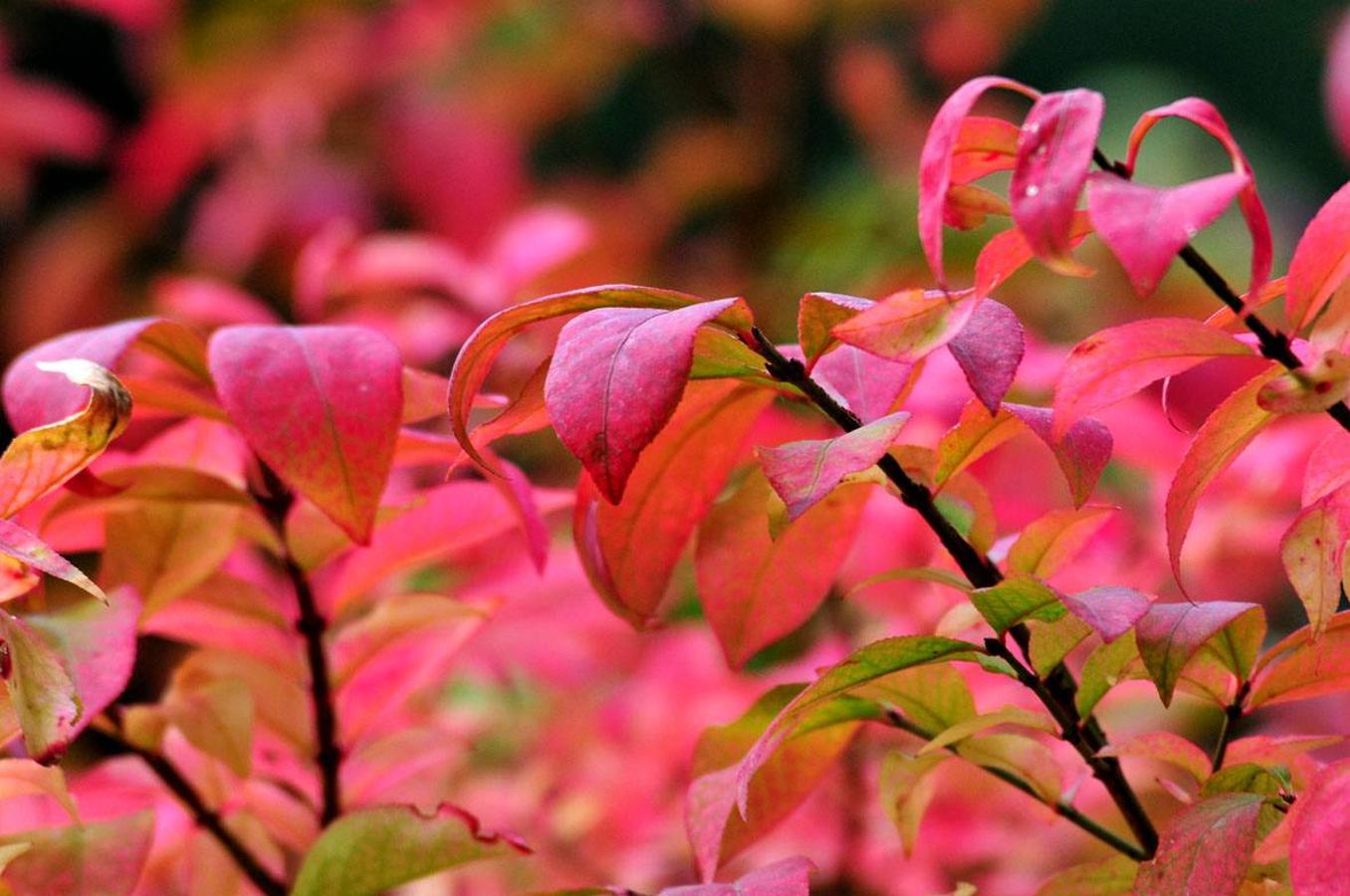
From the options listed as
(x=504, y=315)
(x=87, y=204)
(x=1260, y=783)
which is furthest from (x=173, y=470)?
(x=87, y=204)

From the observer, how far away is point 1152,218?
0.31 metres

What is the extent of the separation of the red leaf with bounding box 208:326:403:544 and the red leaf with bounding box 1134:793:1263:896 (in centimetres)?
24

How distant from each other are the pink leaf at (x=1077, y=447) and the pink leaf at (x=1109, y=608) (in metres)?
0.03

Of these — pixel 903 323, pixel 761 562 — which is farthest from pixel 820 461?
pixel 761 562

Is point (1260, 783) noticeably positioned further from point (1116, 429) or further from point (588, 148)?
point (588, 148)

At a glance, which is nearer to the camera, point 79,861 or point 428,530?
point 79,861

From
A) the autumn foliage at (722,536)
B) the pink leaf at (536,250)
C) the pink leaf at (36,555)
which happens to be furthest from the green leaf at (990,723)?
the pink leaf at (536,250)

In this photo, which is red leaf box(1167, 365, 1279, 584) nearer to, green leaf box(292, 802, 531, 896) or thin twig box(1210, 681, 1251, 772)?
thin twig box(1210, 681, 1251, 772)

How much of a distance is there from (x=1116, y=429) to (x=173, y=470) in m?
0.54

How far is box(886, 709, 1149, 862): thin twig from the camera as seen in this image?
45cm

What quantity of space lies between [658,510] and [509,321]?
0.12 meters

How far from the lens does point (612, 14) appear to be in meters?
Result: 2.15

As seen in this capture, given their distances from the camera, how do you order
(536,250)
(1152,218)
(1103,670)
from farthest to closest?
(536,250), (1103,670), (1152,218)

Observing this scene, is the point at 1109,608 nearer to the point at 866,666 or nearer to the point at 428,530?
the point at 866,666
